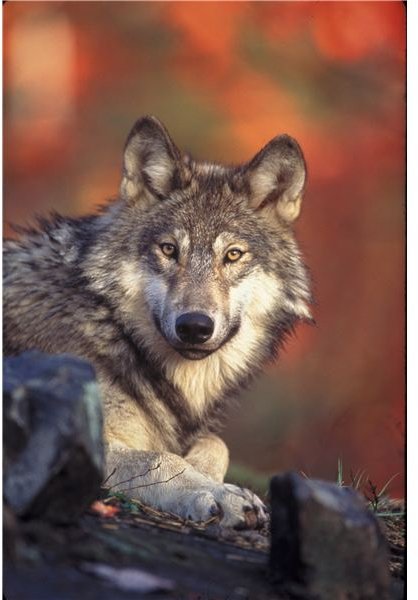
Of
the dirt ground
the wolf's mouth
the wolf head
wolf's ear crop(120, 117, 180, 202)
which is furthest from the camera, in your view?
wolf's ear crop(120, 117, 180, 202)

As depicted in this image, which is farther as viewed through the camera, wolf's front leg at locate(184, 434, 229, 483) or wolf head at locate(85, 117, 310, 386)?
wolf's front leg at locate(184, 434, 229, 483)

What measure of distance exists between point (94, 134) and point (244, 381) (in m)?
1.57

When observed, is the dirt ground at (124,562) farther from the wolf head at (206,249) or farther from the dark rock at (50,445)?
the wolf head at (206,249)

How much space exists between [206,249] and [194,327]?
483 millimetres

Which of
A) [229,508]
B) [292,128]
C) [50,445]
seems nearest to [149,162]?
[292,128]

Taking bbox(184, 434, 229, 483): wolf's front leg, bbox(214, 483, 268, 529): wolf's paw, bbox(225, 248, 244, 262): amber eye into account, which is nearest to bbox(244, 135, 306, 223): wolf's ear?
bbox(225, 248, 244, 262): amber eye

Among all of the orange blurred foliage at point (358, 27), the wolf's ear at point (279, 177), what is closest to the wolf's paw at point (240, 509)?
the wolf's ear at point (279, 177)

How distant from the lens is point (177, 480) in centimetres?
380

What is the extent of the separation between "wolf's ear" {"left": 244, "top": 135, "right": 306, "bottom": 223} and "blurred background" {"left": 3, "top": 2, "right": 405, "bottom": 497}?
0.18 metres

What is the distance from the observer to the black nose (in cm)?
388

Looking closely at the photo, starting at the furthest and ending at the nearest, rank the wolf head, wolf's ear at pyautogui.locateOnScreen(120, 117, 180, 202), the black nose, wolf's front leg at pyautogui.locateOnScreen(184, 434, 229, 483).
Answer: wolf's front leg at pyautogui.locateOnScreen(184, 434, 229, 483) → wolf's ear at pyautogui.locateOnScreen(120, 117, 180, 202) → the wolf head → the black nose

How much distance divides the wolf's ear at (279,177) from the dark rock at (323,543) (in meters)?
2.00

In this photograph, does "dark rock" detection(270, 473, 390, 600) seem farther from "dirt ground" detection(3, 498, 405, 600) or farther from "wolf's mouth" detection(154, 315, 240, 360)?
"wolf's mouth" detection(154, 315, 240, 360)

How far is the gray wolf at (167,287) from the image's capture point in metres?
4.15
